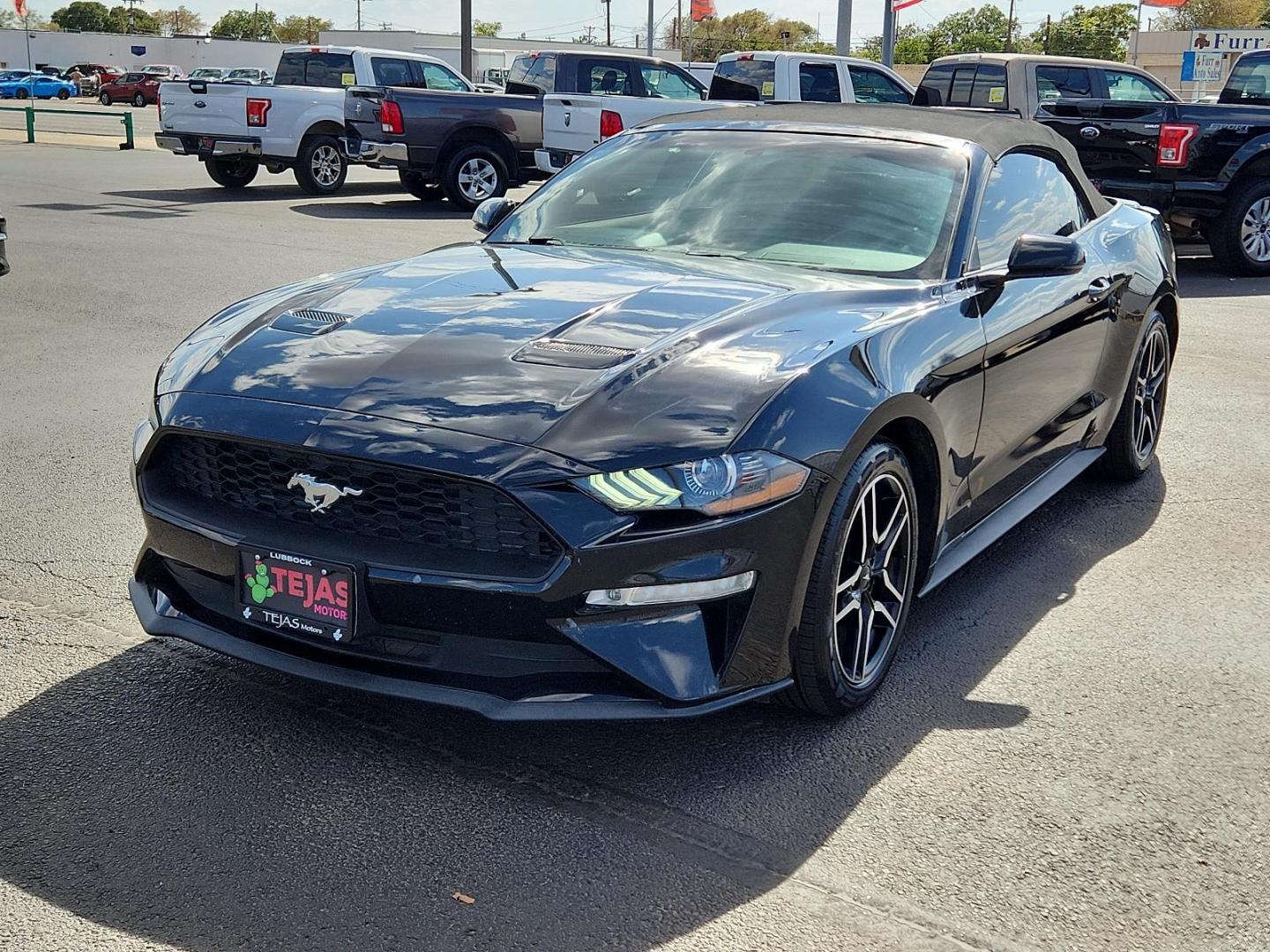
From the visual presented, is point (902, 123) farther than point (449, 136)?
No

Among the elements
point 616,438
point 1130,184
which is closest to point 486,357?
point 616,438

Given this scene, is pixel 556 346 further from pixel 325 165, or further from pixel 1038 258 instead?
pixel 325 165

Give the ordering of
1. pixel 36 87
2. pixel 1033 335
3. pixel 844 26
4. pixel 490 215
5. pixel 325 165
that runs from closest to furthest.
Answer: pixel 1033 335 → pixel 490 215 → pixel 325 165 → pixel 844 26 → pixel 36 87

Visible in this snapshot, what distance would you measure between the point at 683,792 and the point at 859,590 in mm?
736

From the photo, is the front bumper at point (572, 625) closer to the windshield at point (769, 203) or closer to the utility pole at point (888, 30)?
the windshield at point (769, 203)

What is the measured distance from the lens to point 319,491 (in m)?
3.11

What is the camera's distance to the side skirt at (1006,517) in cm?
409

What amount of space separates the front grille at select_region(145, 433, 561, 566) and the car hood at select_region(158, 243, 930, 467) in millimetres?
139

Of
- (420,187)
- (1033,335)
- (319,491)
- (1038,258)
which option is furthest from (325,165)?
(319,491)

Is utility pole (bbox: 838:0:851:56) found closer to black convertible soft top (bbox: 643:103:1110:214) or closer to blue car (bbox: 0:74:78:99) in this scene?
black convertible soft top (bbox: 643:103:1110:214)

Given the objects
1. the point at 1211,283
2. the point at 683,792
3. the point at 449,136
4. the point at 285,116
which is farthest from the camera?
the point at 285,116

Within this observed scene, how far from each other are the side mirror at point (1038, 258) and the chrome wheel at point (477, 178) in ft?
44.7

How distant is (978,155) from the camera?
4.67 metres

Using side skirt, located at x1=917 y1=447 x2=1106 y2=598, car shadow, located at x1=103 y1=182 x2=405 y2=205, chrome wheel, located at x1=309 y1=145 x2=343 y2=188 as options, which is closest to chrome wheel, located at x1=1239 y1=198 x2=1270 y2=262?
side skirt, located at x1=917 y1=447 x2=1106 y2=598
